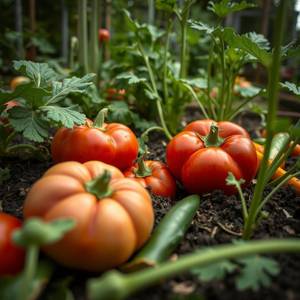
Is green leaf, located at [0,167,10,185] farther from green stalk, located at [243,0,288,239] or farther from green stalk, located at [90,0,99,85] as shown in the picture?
green stalk, located at [90,0,99,85]

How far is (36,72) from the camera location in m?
1.52

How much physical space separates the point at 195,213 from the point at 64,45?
139 inches

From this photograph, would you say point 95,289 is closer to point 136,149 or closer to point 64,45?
point 136,149

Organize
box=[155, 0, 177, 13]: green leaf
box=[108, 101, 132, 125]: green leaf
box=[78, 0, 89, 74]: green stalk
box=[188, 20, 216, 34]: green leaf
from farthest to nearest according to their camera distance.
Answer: box=[78, 0, 89, 74]: green stalk → box=[108, 101, 132, 125]: green leaf → box=[155, 0, 177, 13]: green leaf → box=[188, 20, 216, 34]: green leaf

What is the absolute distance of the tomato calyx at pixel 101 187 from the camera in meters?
0.96

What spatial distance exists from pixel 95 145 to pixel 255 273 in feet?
2.43

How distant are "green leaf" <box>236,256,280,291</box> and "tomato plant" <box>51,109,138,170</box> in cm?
69

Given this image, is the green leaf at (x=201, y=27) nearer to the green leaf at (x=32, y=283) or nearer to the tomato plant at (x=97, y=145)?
the tomato plant at (x=97, y=145)

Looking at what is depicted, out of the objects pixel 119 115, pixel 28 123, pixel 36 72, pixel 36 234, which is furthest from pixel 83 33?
pixel 36 234

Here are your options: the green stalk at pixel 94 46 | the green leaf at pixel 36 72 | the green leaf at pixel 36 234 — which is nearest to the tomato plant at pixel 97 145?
the green leaf at pixel 36 72

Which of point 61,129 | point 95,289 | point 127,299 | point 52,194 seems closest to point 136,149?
point 61,129

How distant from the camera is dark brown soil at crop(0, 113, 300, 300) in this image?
2.78ft

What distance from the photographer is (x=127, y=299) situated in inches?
33.3

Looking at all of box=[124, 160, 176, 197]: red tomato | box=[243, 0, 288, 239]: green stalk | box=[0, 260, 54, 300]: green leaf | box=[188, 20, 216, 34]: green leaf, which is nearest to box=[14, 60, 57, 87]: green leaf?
box=[124, 160, 176, 197]: red tomato
